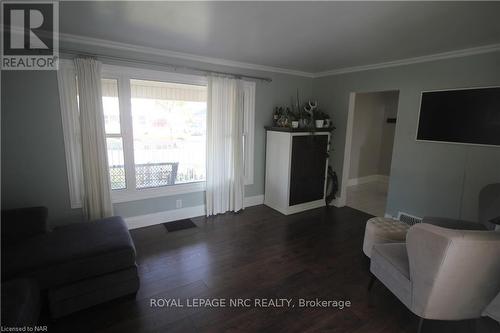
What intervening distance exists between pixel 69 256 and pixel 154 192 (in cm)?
165

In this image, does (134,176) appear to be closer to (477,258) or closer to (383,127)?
(477,258)

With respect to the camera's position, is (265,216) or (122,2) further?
(265,216)

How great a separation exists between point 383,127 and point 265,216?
432 cm

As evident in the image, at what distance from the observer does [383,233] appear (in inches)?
99.9

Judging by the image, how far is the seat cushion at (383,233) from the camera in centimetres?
253

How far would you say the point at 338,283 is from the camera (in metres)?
2.34

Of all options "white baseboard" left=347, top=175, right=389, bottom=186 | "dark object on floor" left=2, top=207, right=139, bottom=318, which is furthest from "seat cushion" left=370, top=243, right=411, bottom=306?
"white baseboard" left=347, top=175, right=389, bottom=186

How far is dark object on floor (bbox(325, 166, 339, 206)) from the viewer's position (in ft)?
14.6

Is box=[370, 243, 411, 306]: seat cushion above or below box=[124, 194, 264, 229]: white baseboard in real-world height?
above

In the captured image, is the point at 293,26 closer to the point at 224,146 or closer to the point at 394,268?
the point at 224,146

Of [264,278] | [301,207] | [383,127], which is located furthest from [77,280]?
[383,127]

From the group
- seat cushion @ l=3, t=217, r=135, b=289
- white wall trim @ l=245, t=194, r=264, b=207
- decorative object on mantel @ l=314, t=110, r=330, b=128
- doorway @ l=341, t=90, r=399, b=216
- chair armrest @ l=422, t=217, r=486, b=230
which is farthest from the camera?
doorway @ l=341, t=90, r=399, b=216

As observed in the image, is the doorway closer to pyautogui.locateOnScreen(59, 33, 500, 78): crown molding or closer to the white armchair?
pyautogui.locateOnScreen(59, 33, 500, 78): crown molding

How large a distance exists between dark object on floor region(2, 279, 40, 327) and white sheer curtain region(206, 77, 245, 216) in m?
2.34
